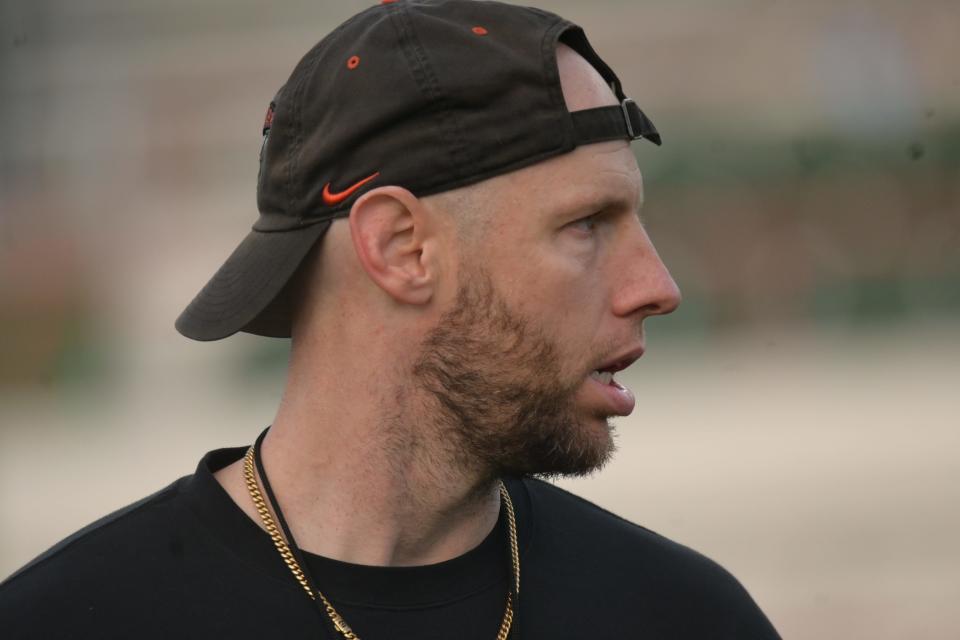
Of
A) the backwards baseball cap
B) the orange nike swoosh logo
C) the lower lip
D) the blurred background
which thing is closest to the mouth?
the lower lip

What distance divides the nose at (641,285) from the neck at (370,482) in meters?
0.36

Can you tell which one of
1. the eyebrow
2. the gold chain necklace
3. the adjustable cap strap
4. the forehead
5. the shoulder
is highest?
the adjustable cap strap

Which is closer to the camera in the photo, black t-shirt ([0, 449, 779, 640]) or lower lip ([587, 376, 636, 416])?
black t-shirt ([0, 449, 779, 640])

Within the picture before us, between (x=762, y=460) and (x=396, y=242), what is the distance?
16.0 feet

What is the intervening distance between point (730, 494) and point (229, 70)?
11.2ft

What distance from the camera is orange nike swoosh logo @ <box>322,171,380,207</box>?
2.14 m

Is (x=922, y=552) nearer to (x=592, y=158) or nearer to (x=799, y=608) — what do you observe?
(x=799, y=608)

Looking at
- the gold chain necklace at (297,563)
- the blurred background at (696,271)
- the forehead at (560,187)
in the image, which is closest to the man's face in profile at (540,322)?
the forehead at (560,187)

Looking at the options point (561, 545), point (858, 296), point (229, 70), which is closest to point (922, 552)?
point (858, 296)

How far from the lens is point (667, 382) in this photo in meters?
6.86

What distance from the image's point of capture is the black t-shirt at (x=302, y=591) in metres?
2.00

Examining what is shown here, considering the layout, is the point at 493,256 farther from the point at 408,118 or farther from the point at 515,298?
the point at 408,118

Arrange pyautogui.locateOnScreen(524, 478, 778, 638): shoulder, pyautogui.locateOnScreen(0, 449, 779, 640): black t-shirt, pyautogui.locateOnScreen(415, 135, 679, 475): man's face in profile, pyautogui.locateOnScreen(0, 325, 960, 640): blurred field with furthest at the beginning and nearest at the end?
1. pyautogui.locateOnScreen(0, 325, 960, 640): blurred field
2. pyautogui.locateOnScreen(524, 478, 778, 638): shoulder
3. pyautogui.locateOnScreen(415, 135, 679, 475): man's face in profile
4. pyautogui.locateOnScreen(0, 449, 779, 640): black t-shirt

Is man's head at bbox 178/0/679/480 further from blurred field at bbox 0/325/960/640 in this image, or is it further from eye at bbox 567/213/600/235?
blurred field at bbox 0/325/960/640
